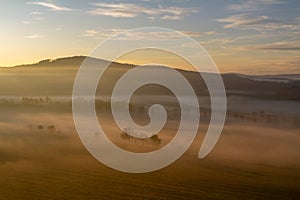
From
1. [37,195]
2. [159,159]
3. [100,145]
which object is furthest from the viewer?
[100,145]

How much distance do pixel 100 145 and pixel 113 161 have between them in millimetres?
5948

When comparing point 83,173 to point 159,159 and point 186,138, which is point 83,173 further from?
point 186,138

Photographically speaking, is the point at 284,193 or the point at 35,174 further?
the point at 35,174

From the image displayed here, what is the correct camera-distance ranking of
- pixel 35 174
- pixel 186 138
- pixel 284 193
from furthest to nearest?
pixel 186 138, pixel 35 174, pixel 284 193

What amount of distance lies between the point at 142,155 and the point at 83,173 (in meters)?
6.13

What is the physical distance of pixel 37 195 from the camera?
1656 cm

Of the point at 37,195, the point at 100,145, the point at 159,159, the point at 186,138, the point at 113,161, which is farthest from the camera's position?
the point at 186,138

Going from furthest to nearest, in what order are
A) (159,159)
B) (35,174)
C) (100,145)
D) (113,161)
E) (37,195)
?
(100,145), (159,159), (113,161), (35,174), (37,195)

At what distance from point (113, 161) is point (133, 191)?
20.4 ft

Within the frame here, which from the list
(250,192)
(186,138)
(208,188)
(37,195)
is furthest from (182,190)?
(186,138)

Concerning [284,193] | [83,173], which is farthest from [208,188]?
[83,173]

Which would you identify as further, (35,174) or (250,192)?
(35,174)

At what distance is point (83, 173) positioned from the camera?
2067cm

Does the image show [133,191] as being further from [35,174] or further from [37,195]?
[35,174]
